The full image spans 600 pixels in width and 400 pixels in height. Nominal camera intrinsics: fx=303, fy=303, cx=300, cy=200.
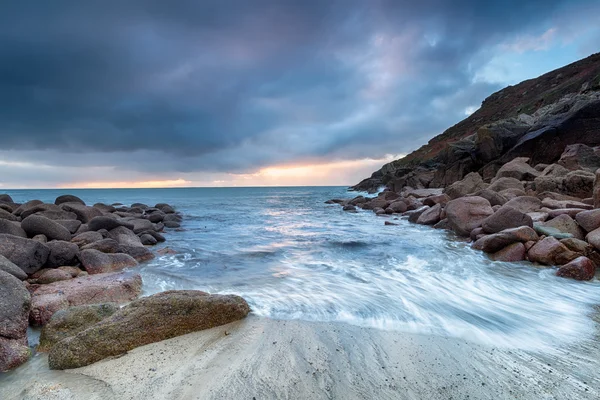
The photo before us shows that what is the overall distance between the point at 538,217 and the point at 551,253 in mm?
2918

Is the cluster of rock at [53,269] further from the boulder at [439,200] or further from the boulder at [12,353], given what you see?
the boulder at [439,200]

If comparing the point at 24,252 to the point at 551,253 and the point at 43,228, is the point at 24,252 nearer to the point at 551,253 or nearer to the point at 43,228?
the point at 43,228

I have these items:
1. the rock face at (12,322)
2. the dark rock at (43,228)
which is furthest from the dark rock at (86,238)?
the rock face at (12,322)

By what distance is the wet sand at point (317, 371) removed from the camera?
2.59m

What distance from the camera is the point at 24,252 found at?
5836mm

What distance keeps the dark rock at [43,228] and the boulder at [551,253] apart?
37.9 ft

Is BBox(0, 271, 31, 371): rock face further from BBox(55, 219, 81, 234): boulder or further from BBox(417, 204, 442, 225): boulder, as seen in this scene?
BBox(417, 204, 442, 225): boulder

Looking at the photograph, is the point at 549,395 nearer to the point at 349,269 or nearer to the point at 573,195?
the point at 349,269

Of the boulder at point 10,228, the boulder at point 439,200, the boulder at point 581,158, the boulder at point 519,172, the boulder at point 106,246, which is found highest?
the boulder at point 581,158

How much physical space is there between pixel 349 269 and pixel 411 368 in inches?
173

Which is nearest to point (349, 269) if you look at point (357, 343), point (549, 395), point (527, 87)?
point (357, 343)

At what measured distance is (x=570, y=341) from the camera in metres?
3.63

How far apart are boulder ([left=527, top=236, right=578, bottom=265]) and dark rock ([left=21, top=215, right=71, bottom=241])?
11566mm

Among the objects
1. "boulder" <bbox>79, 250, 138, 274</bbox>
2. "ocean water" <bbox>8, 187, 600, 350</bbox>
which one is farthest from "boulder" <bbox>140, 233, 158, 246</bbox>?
"boulder" <bbox>79, 250, 138, 274</bbox>
